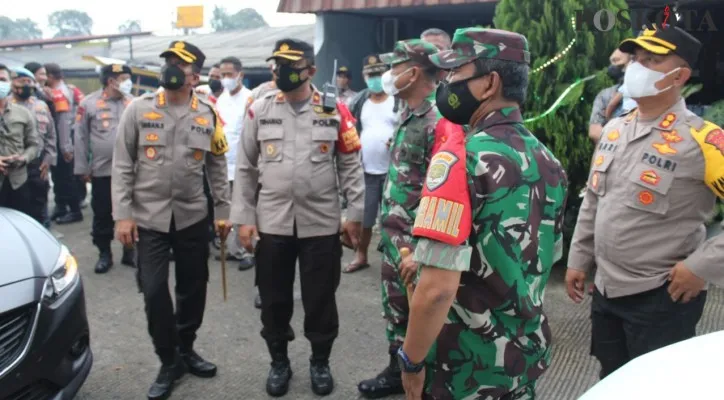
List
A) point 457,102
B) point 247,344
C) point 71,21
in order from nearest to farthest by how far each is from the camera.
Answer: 1. point 457,102
2. point 247,344
3. point 71,21

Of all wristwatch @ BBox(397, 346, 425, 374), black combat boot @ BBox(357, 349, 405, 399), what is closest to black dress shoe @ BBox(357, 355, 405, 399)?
black combat boot @ BBox(357, 349, 405, 399)

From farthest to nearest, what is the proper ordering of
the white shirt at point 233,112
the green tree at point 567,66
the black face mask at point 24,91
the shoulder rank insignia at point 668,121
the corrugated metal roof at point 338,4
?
the corrugated metal roof at point 338,4 < the black face mask at point 24,91 < the white shirt at point 233,112 < the green tree at point 567,66 < the shoulder rank insignia at point 668,121

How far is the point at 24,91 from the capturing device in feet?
22.8

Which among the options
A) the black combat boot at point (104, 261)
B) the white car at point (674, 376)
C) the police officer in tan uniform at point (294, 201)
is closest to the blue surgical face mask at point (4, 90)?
the black combat boot at point (104, 261)

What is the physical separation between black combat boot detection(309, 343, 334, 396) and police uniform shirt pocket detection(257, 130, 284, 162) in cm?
108

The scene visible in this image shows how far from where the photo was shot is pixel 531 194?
6.18ft

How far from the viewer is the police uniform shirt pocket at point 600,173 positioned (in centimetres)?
272

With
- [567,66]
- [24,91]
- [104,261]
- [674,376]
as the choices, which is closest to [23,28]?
[24,91]

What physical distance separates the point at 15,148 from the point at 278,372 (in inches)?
151

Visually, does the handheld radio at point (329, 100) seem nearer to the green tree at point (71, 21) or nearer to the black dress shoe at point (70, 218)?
the black dress shoe at point (70, 218)

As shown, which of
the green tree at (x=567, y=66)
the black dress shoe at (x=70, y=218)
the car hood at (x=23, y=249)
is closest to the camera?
the car hood at (x=23, y=249)

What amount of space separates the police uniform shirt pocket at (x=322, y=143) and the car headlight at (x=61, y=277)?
1368mm

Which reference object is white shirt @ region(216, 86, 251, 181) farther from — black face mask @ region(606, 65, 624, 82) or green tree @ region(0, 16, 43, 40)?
green tree @ region(0, 16, 43, 40)

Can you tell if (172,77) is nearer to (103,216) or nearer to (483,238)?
(483,238)
